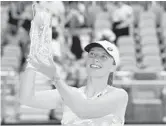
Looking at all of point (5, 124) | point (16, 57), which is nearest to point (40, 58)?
point (5, 124)

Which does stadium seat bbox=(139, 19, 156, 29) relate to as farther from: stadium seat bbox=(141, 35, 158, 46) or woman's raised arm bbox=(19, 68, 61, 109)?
woman's raised arm bbox=(19, 68, 61, 109)

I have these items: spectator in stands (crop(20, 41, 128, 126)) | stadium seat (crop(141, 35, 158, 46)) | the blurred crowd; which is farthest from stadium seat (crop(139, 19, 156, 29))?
spectator in stands (crop(20, 41, 128, 126))

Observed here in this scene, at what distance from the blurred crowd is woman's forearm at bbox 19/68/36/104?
523 centimetres

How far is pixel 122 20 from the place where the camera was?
7.96m

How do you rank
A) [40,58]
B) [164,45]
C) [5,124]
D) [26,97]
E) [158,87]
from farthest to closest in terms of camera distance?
[164,45], [158,87], [5,124], [26,97], [40,58]

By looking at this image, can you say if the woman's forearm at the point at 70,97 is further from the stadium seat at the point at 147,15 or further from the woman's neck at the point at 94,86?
the stadium seat at the point at 147,15

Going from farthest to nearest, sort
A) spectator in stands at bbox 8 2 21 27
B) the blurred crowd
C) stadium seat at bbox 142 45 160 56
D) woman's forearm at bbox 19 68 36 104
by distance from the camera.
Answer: spectator in stands at bbox 8 2 21 27
stadium seat at bbox 142 45 160 56
the blurred crowd
woman's forearm at bbox 19 68 36 104

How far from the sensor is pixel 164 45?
781cm

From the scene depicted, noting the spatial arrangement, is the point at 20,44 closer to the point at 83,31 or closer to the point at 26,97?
the point at 83,31

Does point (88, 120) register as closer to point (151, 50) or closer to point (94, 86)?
point (94, 86)

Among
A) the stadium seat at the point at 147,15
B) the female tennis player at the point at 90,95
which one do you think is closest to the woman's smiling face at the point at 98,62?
the female tennis player at the point at 90,95

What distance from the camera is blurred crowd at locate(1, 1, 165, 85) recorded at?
726cm

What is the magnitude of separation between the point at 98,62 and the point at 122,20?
6.48 metres

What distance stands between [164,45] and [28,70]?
659cm
